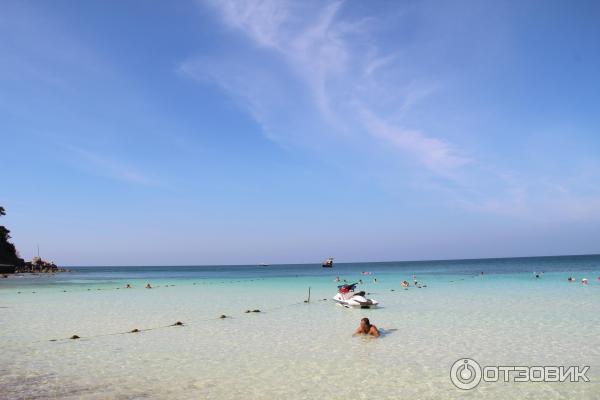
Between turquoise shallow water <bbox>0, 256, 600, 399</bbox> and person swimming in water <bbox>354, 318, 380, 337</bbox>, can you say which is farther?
person swimming in water <bbox>354, 318, 380, 337</bbox>

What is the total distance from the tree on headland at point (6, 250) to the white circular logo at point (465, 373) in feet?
492

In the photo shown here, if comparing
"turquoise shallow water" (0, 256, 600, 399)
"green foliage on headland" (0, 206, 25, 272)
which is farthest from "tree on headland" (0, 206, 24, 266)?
"turquoise shallow water" (0, 256, 600, 399)

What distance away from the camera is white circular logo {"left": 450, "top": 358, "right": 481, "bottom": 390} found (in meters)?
13.3

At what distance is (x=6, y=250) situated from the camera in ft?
452

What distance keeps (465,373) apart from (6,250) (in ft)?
519

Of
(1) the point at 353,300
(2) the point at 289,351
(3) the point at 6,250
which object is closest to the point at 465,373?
(2) the point at 289,351

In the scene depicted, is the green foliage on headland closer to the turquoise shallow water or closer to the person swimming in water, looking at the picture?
the turquoise shallow water

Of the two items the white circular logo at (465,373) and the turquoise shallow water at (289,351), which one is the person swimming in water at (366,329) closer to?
the turquoise shallow water at (289,351)

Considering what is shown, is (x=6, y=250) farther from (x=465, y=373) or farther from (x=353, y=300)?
(x=465, y=373)

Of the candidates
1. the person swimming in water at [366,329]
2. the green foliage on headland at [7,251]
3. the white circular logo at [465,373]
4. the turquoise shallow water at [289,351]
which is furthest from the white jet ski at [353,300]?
the green foliage on headland at [7,251]

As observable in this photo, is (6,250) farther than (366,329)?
Yes

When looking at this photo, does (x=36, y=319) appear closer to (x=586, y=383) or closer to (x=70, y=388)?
(x=70, y=388)

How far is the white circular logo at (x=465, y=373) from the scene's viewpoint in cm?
1327

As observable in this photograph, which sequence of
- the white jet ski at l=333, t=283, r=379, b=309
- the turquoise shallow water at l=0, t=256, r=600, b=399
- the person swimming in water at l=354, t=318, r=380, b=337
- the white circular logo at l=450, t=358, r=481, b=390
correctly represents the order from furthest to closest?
the white jet ski at l=333, t=283, r=379, b=309
the person swimming in water at l=354, t=318, r=380, b=337
the white circular logo at l=450, t=358, r=481, b=390
the turquoise shallow water at l=0, t=256, r=600, b=399
